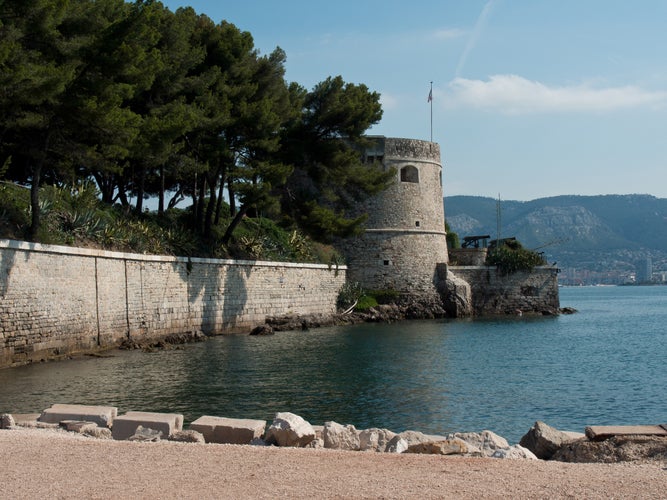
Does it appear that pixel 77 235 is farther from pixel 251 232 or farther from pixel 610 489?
pixel 610 489

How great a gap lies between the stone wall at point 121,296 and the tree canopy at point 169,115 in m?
1.38

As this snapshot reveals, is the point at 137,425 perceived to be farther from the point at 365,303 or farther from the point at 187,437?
the point at 365,303

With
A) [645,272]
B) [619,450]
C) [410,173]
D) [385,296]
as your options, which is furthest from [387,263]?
[645,272]

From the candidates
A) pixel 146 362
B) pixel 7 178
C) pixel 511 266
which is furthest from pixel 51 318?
pixel 511 266

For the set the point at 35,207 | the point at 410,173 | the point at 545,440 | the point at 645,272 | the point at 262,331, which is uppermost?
the point at 410,173

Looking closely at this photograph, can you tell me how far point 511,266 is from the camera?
116 ft

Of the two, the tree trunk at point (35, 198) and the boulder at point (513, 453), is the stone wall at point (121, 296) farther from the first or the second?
the boulder at point (513, 453)

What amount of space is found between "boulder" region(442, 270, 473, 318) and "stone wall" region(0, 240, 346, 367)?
7.49 metres

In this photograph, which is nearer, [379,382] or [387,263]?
[379,382]

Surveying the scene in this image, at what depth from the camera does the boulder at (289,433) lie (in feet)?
22.7

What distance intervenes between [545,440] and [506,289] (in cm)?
2878

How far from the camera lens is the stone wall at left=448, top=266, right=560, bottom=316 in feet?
116

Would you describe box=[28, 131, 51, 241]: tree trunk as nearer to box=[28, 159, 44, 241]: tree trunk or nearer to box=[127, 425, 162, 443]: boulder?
box=[28, 159, 44, 241]: tree trunk

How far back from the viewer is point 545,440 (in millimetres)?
7461
